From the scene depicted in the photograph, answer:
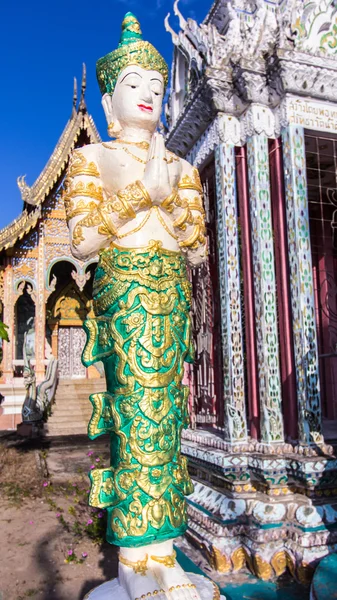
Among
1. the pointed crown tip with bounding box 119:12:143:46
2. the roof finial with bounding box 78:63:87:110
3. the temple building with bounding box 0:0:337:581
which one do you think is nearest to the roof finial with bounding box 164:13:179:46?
the temple building with bounding box 0:0:337:581

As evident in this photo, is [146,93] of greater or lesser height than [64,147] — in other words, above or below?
below

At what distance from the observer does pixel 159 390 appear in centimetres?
213

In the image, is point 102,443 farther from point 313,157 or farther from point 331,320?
point 313,157

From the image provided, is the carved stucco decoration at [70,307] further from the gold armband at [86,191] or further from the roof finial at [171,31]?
the gold armband at [86,191]

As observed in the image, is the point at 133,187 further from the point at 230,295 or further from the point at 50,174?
the point at 50,174

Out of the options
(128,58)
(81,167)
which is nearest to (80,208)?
(81,167)

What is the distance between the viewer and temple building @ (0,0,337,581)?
355 cm

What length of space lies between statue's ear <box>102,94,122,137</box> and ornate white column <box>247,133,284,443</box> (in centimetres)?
188

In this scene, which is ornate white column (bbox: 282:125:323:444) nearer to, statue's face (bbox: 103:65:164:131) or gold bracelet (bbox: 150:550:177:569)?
statue's face (bbox: 103:65:164:131)

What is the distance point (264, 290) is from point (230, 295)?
299mm

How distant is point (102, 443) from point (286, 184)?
683 centimetres

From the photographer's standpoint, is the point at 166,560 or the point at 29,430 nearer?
the point at 166,560

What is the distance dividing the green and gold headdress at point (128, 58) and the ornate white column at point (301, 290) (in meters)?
1.84

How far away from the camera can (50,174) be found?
41.7 ft
